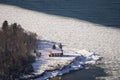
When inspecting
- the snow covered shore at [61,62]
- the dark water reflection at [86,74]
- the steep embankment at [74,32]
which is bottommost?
the dark water reflection at [86,74]

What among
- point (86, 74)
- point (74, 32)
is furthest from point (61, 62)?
point (74, 32)

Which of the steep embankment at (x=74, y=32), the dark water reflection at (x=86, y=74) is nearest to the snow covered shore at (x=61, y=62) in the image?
the dark water reflection at (x=86, y=74)

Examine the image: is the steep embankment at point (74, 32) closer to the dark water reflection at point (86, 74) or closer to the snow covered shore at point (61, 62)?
the dark water reflection at point (86, 74)

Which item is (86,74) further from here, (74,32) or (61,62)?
(74,32)

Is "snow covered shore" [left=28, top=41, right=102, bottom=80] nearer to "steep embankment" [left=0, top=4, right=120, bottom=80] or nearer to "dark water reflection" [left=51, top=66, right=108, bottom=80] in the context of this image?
"dark water reflection" [left=51, top=66, right=108, bottom=80]

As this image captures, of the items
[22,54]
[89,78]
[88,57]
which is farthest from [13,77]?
[88,57]

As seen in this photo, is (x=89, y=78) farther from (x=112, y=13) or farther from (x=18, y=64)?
(x=112, y=13)
